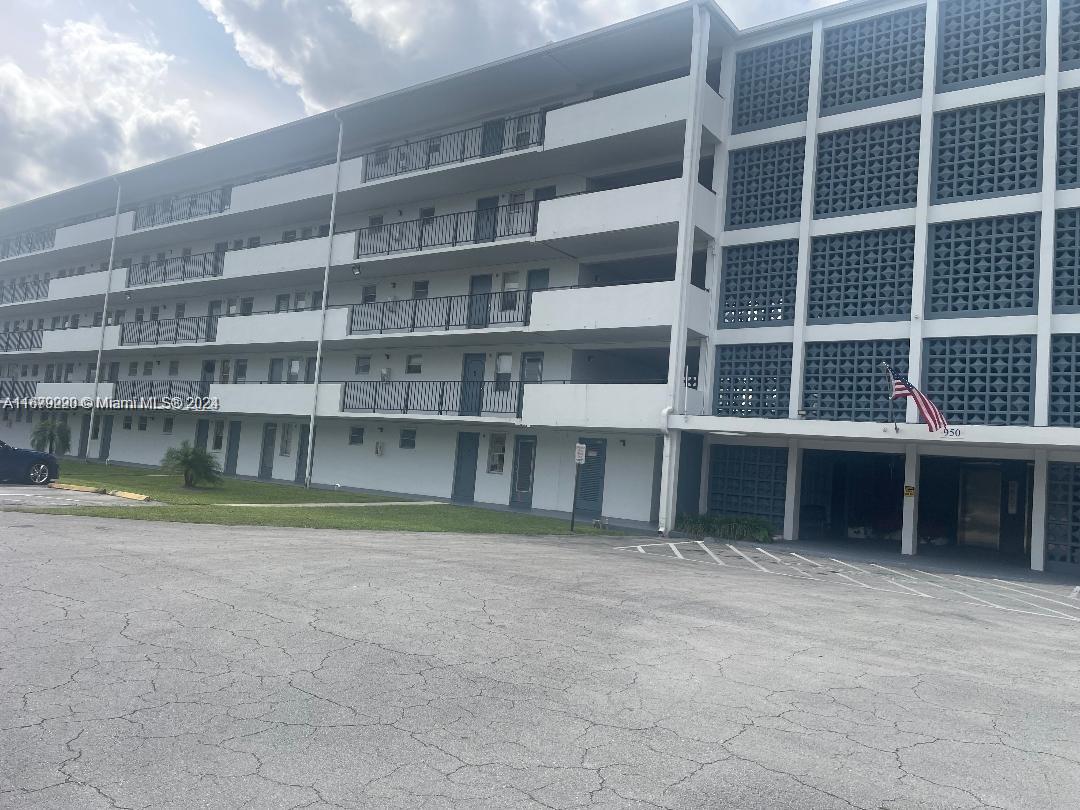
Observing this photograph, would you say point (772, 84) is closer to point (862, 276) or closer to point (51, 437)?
point (862, 276)

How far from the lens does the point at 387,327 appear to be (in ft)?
98.0

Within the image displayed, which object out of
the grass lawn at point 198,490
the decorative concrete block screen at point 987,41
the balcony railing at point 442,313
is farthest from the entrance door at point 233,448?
the decorative concrete block screen at point 987,41

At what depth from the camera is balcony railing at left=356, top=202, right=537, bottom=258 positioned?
Result: 2691 centimetres

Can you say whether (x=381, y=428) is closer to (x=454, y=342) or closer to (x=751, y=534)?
(x=454, y=342)

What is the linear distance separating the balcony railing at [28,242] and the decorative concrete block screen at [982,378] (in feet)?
158

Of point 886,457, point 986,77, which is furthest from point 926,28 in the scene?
point 886,457

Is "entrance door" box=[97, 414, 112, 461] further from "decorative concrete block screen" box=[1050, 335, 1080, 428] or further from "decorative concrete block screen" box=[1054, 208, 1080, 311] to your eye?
"decorative concrete block screen" box=[1054, 208, 1080, 311]

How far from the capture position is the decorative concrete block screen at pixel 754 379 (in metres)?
22.5

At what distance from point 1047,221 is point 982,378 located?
403 cm

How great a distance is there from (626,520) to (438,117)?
17.4 m

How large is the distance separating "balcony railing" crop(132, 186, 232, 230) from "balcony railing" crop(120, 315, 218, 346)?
505 cm

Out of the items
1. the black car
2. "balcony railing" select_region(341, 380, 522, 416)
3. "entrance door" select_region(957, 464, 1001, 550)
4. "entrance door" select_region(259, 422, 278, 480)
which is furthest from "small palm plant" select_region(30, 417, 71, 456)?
"entrance door" select_region(957, 464, 1001, 550)

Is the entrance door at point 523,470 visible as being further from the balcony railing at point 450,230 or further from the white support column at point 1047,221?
the white support column at point 1047,221

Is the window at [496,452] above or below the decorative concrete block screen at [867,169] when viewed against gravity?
below
